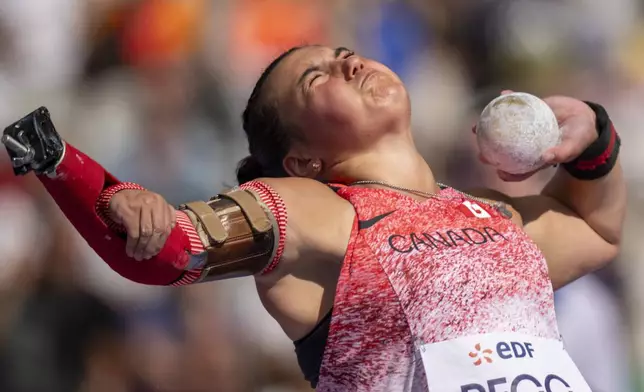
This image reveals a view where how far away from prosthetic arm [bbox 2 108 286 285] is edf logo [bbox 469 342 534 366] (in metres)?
0.48

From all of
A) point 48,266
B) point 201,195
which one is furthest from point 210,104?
point 48,266

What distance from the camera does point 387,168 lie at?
6.80 feet

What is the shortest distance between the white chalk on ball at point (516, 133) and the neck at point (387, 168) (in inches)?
7.4

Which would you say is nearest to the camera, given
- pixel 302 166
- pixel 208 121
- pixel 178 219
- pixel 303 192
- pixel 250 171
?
pixel 178 219

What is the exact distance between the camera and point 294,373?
3.05 metres

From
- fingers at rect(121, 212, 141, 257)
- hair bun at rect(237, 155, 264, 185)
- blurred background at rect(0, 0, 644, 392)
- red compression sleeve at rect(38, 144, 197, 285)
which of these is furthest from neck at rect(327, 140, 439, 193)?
blurred background at rect(0, 0, 644, 392)

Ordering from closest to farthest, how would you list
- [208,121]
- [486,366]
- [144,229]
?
[144,229], [486,366], [208,121]

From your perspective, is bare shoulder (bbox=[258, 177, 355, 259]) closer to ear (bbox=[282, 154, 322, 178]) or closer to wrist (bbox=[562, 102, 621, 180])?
ear (bbox=[282, 154, 322, 178])

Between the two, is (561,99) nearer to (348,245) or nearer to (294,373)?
(348,245)

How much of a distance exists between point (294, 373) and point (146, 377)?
55cm

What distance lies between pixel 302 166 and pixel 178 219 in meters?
0.67

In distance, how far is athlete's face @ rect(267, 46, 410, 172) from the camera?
204 centimetres

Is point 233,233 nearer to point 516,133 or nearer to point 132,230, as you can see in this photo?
point 132,230

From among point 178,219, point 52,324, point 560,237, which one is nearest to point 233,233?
point 178,219
